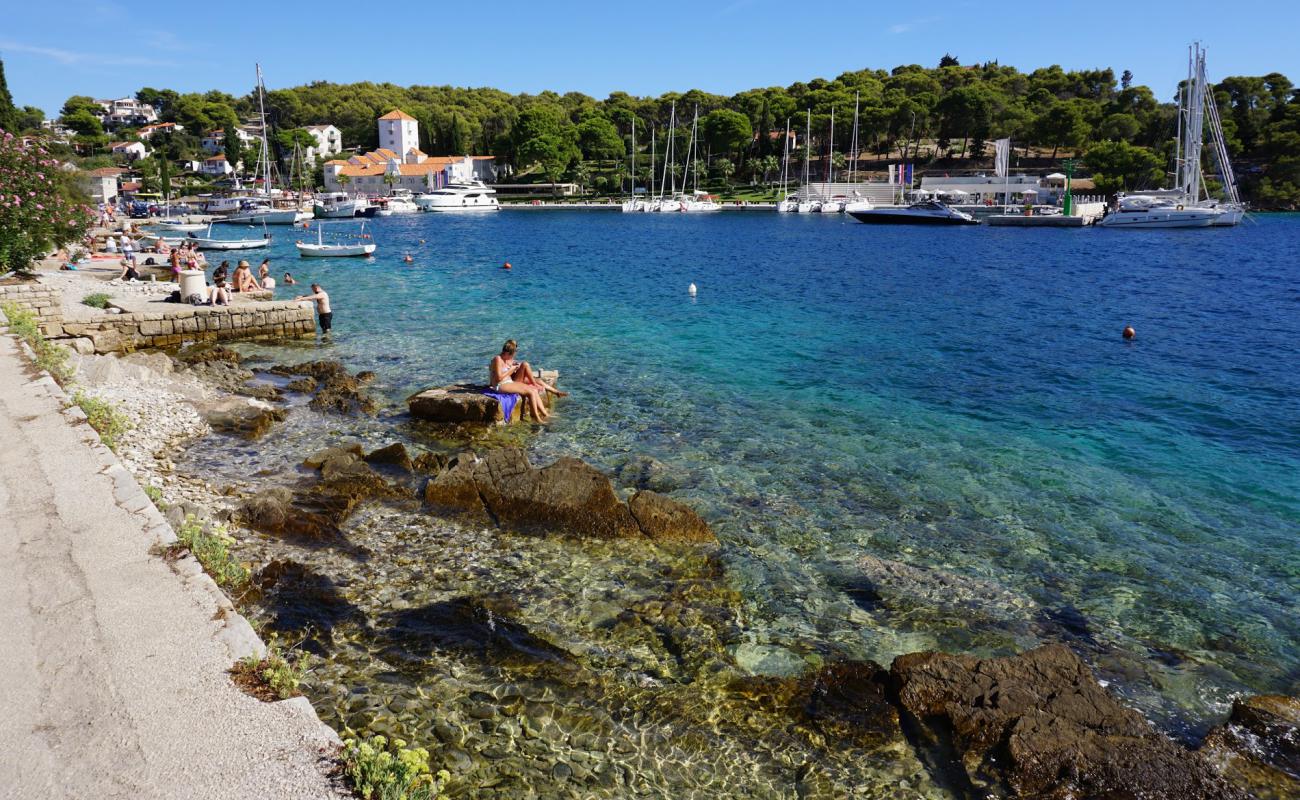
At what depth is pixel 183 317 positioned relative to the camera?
23.0 m

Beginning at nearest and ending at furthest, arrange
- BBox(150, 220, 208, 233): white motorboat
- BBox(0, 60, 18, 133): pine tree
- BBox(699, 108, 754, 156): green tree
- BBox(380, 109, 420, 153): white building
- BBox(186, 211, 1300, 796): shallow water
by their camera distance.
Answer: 1. BBox(186, 211, 1300, 796): shallow water
2. BBox(0, 60, 18, 133): pine tree
3. BBox(150, 220, 208, 233): white motorboat
4. BBox(699, 108, 754, 156): green tree
5. BBox(380, 109, 420, 153): white building

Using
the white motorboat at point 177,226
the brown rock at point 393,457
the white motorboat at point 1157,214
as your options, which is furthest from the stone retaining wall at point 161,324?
the white motorboat at point 1157,214

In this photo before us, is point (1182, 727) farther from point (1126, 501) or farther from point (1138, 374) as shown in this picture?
point (1138, 374)

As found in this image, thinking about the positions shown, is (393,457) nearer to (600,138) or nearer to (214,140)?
(600,138)

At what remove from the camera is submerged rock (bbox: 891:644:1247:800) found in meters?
6.13

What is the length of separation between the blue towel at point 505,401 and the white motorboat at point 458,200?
115 metres

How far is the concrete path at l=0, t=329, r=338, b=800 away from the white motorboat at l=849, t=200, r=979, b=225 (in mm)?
95590

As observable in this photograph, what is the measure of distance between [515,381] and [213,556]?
8848 mm

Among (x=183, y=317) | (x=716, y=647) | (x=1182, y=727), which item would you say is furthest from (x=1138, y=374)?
(x=183, y=317)

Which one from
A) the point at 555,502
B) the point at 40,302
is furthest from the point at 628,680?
the point at 40,302

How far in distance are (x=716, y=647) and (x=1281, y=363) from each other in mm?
23414

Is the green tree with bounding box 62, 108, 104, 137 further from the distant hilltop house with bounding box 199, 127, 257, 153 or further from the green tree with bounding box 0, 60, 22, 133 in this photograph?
the green tree with bounding box 0, 60, 22, 133

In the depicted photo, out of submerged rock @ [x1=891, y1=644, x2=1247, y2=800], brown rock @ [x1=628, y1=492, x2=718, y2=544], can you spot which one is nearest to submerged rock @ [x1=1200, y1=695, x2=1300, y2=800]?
submerged rock @ [x1=891, y1=644, x2=1247, y2=800]

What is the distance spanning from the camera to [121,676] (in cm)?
531
